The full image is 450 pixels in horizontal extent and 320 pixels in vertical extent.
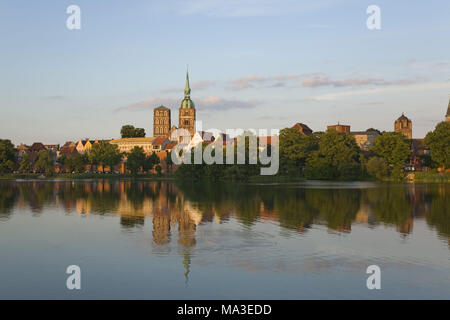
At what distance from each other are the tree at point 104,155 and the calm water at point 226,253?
329 feet

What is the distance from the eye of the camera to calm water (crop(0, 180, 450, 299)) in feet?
47.2

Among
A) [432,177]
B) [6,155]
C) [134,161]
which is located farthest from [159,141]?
[432,177]

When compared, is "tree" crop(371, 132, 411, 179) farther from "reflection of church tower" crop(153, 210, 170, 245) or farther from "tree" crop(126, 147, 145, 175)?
"reflection of church tower" crop(153, 210, 170, 245)

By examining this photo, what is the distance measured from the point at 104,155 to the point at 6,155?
24.4 meters

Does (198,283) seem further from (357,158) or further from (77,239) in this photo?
(357,158)

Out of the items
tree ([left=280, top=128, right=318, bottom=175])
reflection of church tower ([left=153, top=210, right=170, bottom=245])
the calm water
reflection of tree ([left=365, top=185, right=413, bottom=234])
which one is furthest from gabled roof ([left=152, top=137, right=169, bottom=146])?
reflection of church tower ([left=153, top=210, right=170, bottom=245])

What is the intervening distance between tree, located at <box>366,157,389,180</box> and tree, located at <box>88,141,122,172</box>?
70.3 m

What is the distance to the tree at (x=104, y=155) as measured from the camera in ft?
438

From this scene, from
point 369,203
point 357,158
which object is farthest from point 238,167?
point 369,203

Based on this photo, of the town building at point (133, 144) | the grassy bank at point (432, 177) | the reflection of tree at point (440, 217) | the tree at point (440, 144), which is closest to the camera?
the reflection of tree at point (440, 217)

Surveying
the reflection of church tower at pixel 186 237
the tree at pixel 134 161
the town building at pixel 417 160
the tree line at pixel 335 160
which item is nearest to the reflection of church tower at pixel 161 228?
the reflection of church tower at pixel 186 237

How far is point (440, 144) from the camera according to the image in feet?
312

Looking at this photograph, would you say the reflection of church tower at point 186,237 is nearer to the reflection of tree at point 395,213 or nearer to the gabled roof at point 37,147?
the reflection of tree at point 395,213

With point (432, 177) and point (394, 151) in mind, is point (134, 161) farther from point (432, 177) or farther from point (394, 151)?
point (432, 177)
